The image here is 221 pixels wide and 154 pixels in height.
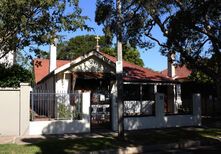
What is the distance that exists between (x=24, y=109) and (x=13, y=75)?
2952mm

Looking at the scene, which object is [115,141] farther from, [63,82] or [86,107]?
[63,82]

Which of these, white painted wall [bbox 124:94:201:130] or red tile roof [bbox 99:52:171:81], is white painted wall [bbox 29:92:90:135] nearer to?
white painted wall [bbox 124:94:201:130]

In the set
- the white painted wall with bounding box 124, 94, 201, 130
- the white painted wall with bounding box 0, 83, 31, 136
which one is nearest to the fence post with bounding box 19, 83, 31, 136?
the white painted wall with bounding box 0, 83, 31, 136

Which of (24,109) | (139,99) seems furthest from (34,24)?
(139,99)

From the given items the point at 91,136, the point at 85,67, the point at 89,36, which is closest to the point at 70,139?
the point at 91,136

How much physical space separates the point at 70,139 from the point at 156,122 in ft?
19.4

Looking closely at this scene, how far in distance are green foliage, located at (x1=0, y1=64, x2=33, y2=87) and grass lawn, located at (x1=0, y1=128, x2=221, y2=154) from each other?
167 inches

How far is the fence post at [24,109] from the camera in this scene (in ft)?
58.1

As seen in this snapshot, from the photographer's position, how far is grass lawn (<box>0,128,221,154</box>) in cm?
1407

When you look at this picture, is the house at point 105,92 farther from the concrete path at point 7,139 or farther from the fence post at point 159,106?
the concrete path at point 7,139

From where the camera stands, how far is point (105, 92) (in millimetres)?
24188

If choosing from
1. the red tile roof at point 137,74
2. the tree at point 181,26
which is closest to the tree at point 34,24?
the tree at point 181,26

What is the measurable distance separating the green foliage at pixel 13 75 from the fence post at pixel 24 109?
6.12ft

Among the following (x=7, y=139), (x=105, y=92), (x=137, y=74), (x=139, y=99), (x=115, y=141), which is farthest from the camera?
(x=137, y=74)
